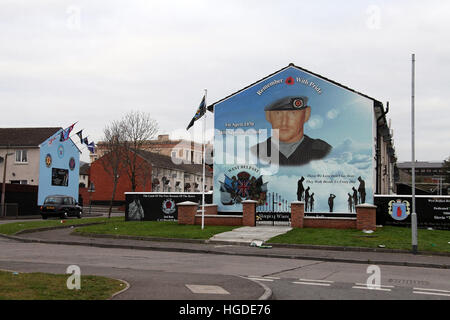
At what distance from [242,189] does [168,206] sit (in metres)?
4.52

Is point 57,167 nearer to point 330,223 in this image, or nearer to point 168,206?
point 168,206

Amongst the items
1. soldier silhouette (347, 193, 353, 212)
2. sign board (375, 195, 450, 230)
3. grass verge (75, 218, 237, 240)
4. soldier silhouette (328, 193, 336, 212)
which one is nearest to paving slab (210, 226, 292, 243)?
grass verge (75, 218, 237, 240)

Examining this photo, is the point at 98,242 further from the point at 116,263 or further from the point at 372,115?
the point at 372,115

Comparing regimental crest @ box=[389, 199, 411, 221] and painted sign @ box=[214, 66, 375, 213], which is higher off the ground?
painted sign @ box=[214, 66, 375, 213]

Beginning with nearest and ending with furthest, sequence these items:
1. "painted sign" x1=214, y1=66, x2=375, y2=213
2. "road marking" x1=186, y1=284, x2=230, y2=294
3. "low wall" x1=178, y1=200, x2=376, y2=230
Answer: "road marking" x1=186, y1=284, x2=230, y2=294 → "low wall" x1=178, y1=200, x2=376, y2=230 → "painted sign" x1=214, y1=66, x2=375, y2=213

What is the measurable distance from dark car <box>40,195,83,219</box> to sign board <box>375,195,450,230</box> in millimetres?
23885

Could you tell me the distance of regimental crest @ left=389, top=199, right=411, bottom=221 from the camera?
25.4 meters

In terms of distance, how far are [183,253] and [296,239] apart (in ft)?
16.5

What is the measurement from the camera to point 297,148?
28.8 meters

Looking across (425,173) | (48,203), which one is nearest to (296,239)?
(48,203)

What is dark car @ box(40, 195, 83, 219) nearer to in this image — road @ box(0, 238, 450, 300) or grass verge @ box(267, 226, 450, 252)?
road @ box(0, 238, 450, 300)

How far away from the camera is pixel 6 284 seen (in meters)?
8.38

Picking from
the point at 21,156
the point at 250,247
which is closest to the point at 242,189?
the point at 250,247
